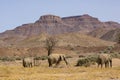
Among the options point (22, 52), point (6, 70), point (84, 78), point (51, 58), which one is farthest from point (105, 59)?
point (22, 52)

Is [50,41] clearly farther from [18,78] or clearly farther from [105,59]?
[18,78]

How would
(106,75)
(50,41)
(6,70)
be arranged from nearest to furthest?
(106,75) < (6,70) < (50,41)

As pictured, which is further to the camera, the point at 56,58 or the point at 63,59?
the point at 56,58

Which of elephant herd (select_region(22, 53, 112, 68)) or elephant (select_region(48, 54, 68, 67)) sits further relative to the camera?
A: elephant (select_region(48, 54, 68, 67))

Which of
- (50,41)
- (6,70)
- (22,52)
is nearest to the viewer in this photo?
(6,70)

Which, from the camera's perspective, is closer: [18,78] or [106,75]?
[18,78]

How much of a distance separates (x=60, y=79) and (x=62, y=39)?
161 meters

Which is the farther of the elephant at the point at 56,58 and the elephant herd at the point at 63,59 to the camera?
the elephant at the point at 56,58

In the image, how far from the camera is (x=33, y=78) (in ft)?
75.7

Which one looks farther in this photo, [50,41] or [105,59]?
[50,41]

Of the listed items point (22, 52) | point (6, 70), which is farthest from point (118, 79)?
point (22, 52)

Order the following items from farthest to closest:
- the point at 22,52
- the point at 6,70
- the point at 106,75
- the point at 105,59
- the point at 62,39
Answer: the point at 62,39, the point at 22,52, the point at 105,59, the point at 6,70, the point at 106,75

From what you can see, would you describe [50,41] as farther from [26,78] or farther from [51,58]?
[26,78]

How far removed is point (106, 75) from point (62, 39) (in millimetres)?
159050
